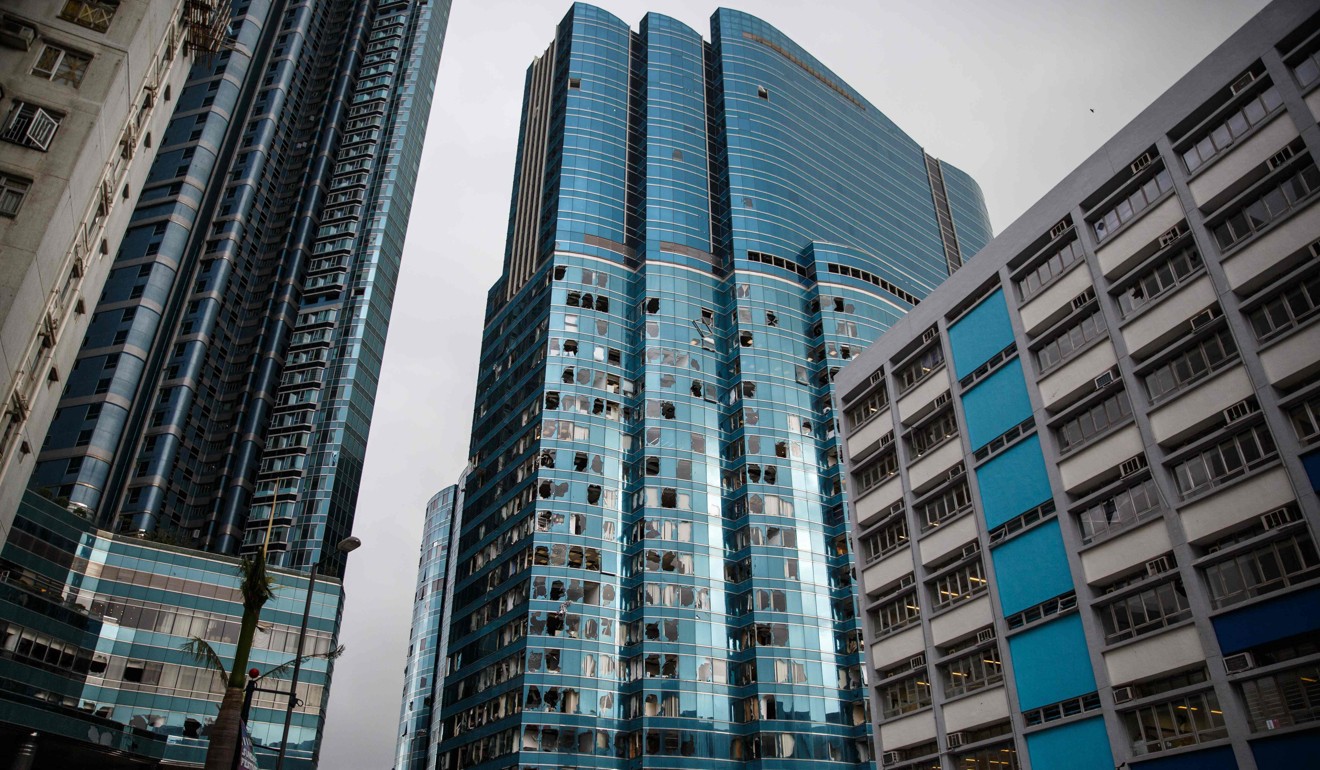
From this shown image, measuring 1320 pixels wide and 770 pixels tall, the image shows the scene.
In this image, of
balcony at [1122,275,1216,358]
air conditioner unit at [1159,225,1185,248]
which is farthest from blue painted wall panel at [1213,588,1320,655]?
air conditioner unit at [1159,225,1185,248]

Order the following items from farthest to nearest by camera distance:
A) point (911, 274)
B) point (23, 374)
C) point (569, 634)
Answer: point (911, 274), point (569, 634), point (23, 374)

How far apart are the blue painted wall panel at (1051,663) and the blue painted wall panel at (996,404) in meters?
10.9

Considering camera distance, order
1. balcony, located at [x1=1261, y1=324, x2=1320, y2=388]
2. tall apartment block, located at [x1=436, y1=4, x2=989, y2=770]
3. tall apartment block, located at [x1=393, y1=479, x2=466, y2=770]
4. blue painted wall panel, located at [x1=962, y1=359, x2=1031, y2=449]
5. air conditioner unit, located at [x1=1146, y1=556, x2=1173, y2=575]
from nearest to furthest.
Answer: balcony, located at [x1=1261, y1=324, x2=1320, y2=388], air conditioner unit, located at [x1=1146, y1=556, x2=1173, y2=575], blue painted wall panel, located at [x1=962, y1=359, x2=1031, y2=449], tall apartment block, located at [x1=436, y1=4, x2=989, y2=770], tall apartment block, located at [x1=393, y1=479, x2=466, y2=770]

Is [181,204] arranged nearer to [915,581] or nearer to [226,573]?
[226,573]

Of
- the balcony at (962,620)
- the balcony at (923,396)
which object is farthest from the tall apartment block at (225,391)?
the balcony at (923,396)

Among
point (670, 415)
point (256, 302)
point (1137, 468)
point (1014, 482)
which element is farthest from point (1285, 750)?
point (256, 302)

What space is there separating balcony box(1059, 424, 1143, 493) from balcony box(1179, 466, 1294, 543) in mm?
4175

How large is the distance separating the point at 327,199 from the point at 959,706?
119840 mm

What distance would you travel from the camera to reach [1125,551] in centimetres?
3988

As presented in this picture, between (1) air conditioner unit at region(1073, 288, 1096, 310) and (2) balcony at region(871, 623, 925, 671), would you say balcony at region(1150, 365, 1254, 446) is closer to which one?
(1) air conditioner unit at region(1073, 288, 1096, 310)

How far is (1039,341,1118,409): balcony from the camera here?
143 feet

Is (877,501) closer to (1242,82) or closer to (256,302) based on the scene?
(1242,82)

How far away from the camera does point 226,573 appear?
2869 inches

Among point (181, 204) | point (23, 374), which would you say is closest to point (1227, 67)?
point (23, 374)
